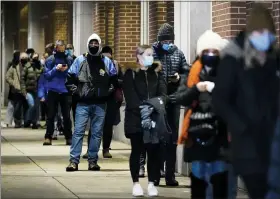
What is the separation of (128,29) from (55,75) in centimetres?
308

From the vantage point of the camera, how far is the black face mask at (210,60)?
8.45m

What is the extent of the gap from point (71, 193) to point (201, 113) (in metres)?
3.49

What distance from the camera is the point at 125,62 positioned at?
790 inches

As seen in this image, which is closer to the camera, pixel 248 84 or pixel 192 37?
pixel 248 84

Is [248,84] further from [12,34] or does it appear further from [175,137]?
[12,34]

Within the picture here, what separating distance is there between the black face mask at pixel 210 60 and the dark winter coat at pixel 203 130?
103mm

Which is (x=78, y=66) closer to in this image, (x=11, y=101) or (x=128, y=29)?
(x=128, y=29)

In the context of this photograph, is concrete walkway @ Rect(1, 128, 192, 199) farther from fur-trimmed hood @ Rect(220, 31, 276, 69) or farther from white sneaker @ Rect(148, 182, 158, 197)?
fur-trimmed hood @ Rect(220, 31, 276, 69)

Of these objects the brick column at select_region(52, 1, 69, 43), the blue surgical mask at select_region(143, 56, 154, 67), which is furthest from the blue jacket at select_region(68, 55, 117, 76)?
the brick column at select_region(52, 1, 69, 43)

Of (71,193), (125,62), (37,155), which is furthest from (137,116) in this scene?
(125,62)

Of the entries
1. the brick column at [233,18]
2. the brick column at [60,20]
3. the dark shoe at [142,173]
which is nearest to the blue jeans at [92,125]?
the dark shoe at [142,173]

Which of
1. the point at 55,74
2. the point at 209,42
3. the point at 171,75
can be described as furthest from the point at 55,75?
the point at 209,42

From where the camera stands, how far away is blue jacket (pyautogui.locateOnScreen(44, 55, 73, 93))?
1733cm

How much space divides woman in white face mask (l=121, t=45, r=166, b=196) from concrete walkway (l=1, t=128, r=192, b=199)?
0.40 metres
